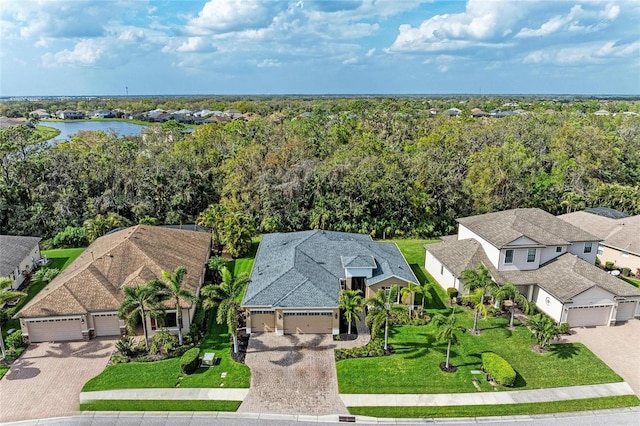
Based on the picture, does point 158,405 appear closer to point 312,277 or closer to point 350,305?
point 350,305

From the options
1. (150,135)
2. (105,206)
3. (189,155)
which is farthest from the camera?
(150,135)

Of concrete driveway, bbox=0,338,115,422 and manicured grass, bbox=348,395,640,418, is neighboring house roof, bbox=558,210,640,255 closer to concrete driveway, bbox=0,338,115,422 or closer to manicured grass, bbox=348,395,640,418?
manicured grass, bbox=348,395,640,418

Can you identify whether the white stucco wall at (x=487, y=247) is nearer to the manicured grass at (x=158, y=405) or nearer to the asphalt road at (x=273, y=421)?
the asphalt road at (x=273, y=421)

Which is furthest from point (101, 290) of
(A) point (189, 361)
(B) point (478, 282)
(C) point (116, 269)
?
(B) point (478, 282)

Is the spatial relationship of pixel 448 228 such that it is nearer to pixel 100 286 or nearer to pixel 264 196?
→ pixel 264 196

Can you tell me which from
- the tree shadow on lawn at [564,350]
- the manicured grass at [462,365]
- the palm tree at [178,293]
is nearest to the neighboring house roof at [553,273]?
the tree shadow on lawn at [564,350]

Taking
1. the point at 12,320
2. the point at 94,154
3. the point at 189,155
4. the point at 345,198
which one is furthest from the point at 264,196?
the point at 12,320

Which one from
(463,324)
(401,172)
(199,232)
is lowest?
(463,324)
